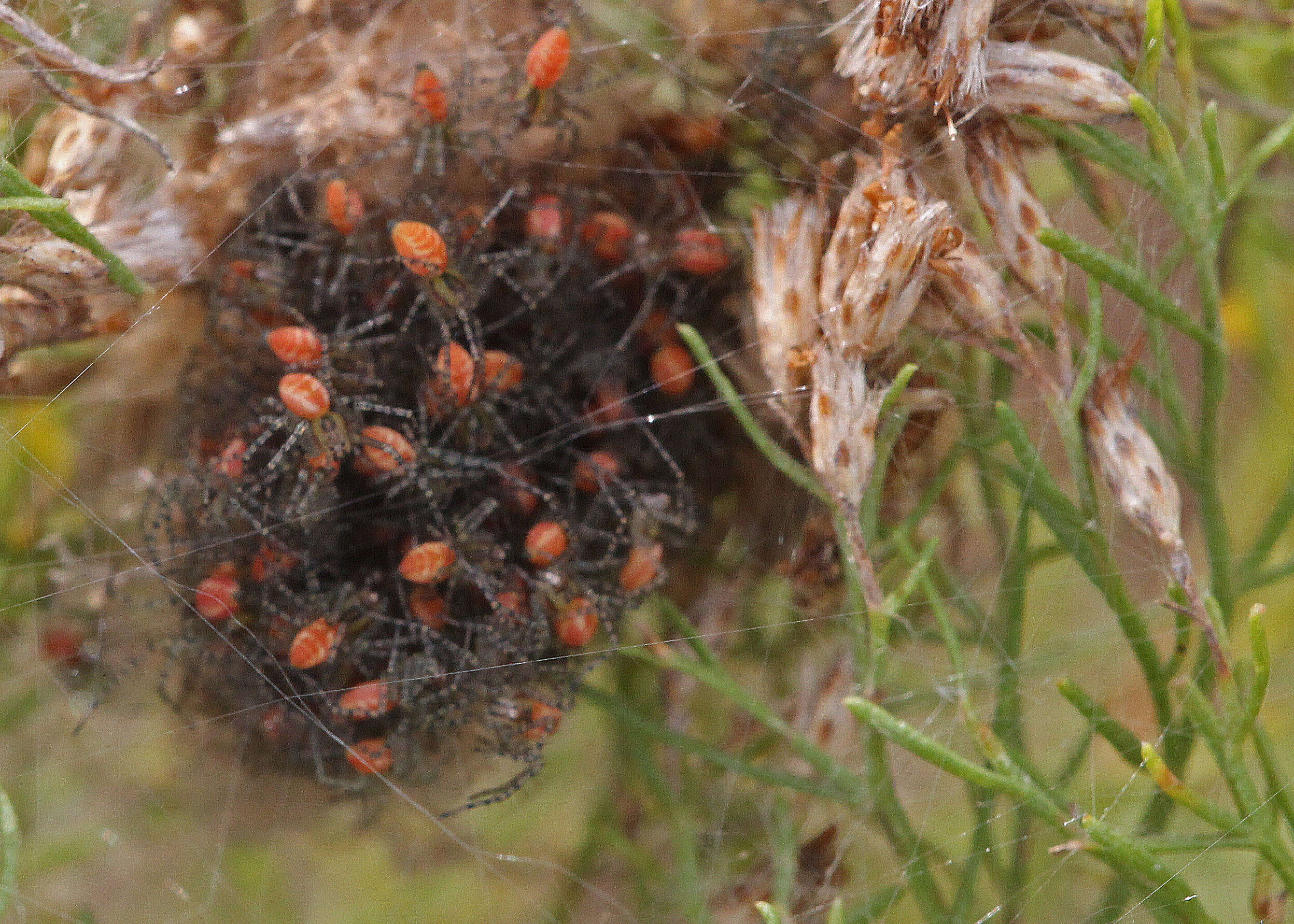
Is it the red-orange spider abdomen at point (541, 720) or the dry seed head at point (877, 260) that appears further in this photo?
the red-orange spider abdomen at point (541, 720)

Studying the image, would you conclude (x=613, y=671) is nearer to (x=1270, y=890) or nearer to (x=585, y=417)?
(x=585, y=417)

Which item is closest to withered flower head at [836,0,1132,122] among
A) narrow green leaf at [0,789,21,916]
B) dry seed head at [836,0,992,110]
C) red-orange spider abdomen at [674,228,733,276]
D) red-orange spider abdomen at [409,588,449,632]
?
dry seed head at [836,0,992,110]

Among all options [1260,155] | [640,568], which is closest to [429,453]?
[640,568]

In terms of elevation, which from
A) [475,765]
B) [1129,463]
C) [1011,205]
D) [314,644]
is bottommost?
[475,765]

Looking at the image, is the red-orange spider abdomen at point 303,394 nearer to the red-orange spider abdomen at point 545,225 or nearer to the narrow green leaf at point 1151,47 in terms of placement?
the red-orange spider abdomen at point 545,225

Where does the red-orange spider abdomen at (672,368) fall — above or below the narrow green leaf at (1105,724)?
above

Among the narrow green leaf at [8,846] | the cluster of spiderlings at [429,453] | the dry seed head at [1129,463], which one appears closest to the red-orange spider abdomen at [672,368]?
the cluster of spiderlings at [429,453]

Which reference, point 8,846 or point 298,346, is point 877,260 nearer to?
point 298,346
